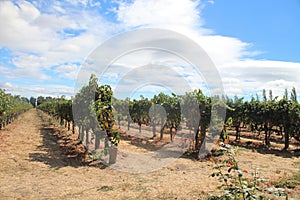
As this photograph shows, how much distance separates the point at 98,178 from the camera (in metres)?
8.05

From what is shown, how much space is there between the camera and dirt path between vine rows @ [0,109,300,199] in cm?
638

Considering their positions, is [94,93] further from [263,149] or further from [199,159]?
[263,149]

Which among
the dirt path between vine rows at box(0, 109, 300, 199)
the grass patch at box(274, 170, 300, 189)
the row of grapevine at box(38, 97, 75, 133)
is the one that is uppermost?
the row of grapevine at box(38, 97, 75, 133)

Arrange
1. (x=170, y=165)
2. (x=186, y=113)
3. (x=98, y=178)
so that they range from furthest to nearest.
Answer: (x=186, y=113)
(x=170, y=165)
(x=98, y=178)

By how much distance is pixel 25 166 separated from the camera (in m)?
9.27

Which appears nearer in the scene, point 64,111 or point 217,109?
point 217,109

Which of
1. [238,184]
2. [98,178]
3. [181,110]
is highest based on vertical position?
[181,110]

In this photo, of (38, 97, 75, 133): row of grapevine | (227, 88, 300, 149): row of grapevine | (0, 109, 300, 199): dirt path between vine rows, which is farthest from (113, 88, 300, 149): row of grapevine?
(38, 97, 75, 133): row of grapevine

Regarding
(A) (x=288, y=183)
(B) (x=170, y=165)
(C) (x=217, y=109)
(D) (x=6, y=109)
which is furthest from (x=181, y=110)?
(D) (x=6, y=109)

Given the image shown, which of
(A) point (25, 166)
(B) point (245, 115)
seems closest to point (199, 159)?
(A) point (25, 166)

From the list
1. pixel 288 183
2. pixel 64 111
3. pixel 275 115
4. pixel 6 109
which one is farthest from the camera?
pixel 6 109

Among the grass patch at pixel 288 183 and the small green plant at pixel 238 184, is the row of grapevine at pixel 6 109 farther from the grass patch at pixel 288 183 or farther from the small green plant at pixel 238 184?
the small green plant at pixel 238 184

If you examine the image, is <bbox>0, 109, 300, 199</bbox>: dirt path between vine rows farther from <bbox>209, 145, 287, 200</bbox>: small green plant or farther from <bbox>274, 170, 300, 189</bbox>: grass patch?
<bbox>209, 145, 287, 200</bbox>: small green plant

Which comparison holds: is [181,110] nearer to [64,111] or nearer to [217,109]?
[217,109]
